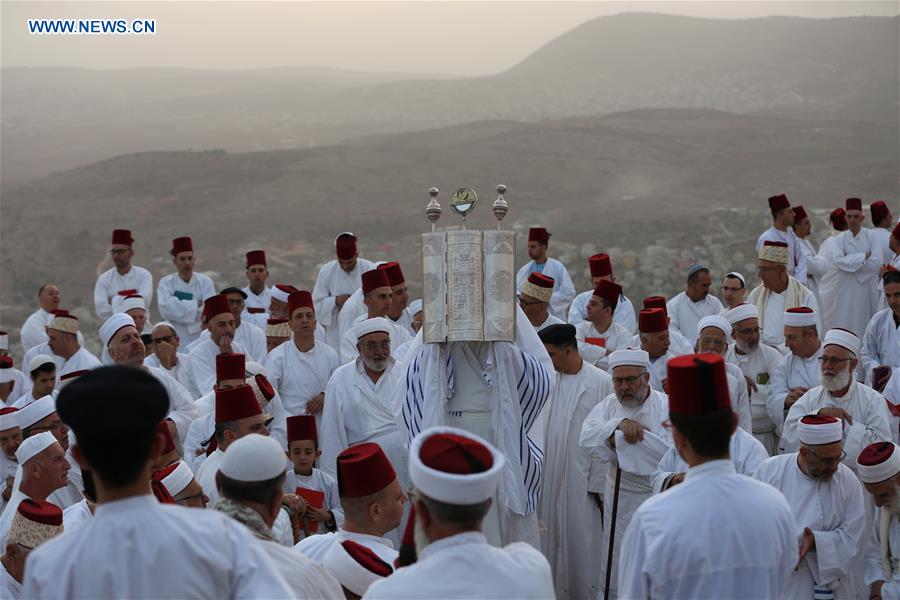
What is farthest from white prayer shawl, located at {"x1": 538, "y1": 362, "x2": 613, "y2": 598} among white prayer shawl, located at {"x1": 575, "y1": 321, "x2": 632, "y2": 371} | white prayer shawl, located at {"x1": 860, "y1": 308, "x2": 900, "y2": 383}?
white prayer shawl, located at {"x1": 860, "y1": 308, "x2": 900, "y2": 383}

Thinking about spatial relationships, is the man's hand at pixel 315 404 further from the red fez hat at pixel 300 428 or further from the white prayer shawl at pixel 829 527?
the white prayer shawl at pixel 829 527

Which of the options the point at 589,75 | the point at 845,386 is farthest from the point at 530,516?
the point at 589,75

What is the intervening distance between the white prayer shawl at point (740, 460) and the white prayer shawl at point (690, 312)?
3729 mm

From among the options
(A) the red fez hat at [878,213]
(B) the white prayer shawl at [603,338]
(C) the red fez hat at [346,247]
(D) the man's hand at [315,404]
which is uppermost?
(A) the red fez hat at [878,213]

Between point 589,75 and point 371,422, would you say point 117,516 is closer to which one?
point 371,422

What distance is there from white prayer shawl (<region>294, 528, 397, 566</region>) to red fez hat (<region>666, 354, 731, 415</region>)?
4.47 feet

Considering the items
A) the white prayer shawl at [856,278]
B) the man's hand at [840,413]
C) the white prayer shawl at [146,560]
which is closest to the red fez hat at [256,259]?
the white prayer shawl at [856,278]

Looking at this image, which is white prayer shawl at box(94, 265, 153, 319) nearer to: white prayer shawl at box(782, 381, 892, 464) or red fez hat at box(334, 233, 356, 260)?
red fez hat at box(334, 233, 356, 260)

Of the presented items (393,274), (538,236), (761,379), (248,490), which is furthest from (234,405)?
(538,236)

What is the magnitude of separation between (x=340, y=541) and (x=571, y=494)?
348cm

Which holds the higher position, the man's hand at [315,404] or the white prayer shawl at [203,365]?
the white prayer shawl at [203,365]

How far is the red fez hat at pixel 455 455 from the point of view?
2957 mm

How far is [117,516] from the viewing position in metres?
2.68

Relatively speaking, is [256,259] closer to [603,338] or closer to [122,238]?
[122,238]
